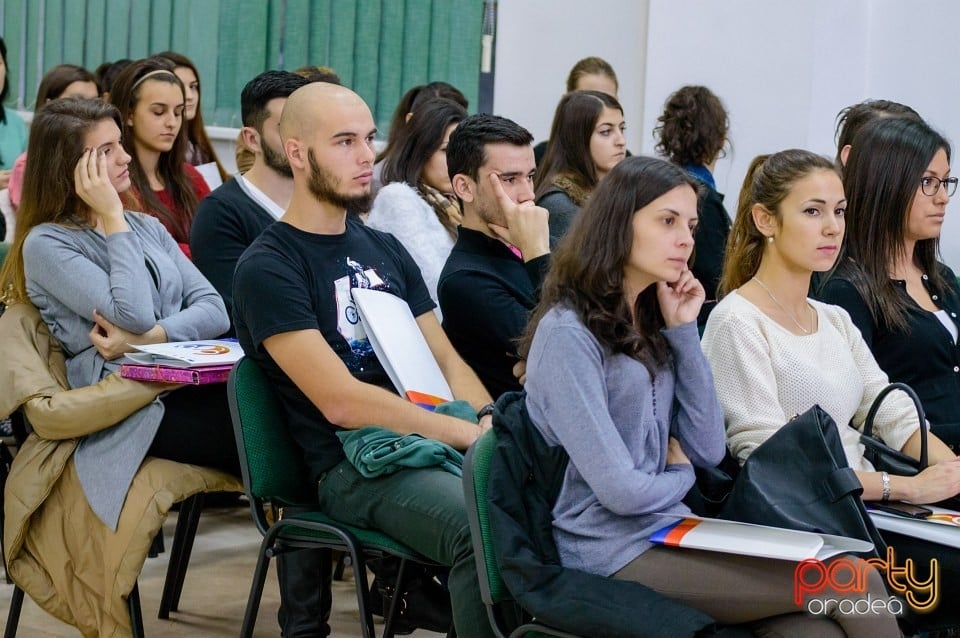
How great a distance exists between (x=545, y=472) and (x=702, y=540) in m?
0.27

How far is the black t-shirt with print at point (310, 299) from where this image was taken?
2.46 m

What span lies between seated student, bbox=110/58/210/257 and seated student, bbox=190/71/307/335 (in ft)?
1.52

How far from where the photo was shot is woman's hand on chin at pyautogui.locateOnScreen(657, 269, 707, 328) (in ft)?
6.73

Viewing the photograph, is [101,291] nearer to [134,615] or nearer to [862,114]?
[134,615]

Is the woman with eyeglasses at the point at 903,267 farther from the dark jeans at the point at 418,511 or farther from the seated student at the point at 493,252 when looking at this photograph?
the dark jeans at the point at 418,511

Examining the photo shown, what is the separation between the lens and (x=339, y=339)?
259cm

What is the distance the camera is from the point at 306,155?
8.90ft

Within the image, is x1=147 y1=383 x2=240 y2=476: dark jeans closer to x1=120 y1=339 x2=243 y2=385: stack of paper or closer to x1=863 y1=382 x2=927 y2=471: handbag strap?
x1=120 y1=339 x2=243 y2=385: stack of paper

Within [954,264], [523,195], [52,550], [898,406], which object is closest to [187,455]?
[52,550]

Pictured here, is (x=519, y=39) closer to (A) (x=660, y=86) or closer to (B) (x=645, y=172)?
(A) (x=660, y=86)

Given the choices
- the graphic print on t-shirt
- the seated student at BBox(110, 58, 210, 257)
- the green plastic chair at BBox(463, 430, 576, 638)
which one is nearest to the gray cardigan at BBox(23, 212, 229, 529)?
the graphic print on t-shirt

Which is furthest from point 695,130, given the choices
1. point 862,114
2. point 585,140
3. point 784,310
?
point 784,310

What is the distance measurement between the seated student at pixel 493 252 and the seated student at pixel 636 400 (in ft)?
2.49


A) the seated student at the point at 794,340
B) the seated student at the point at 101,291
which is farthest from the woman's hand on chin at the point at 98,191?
the seated student at the point at 794,340
